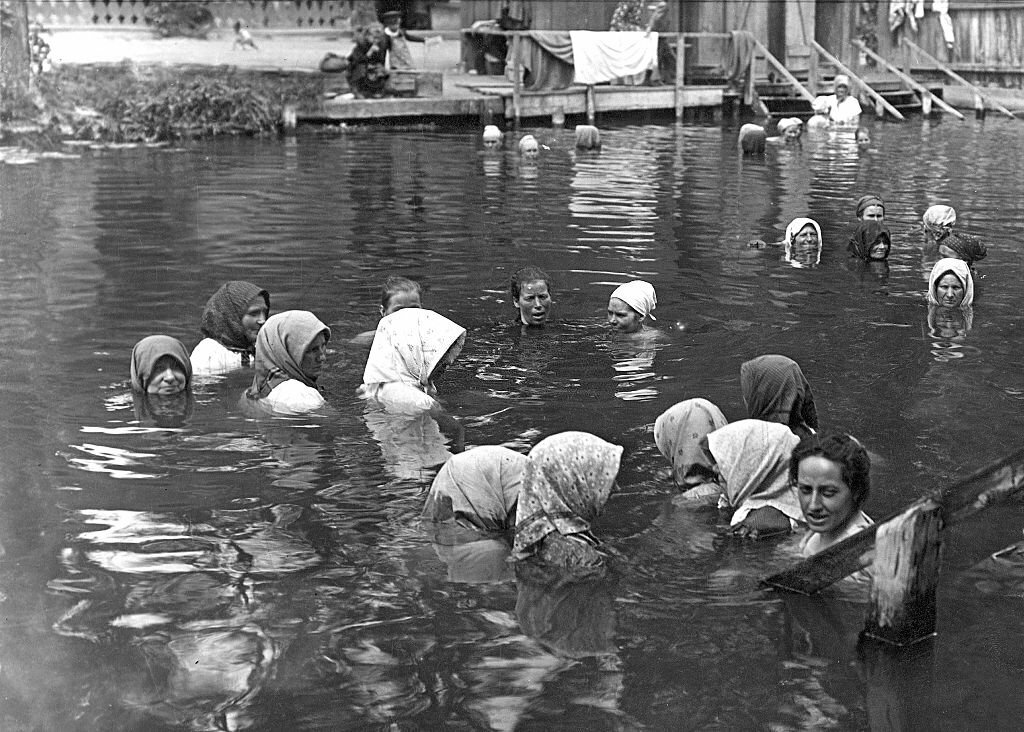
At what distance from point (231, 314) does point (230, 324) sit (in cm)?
9

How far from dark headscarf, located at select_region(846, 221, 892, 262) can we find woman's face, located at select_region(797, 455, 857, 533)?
8.34 m

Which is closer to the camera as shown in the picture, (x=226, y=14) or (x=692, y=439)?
(x=692, y=439)

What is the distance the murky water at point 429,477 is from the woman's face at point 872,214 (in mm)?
531

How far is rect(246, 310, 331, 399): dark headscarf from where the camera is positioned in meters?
9.58

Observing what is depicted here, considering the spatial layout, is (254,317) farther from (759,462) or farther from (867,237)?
(867,237)

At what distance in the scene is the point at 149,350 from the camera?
387 inches

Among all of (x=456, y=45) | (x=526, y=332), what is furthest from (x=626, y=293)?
(x=456, y=45)

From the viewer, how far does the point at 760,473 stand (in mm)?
7211

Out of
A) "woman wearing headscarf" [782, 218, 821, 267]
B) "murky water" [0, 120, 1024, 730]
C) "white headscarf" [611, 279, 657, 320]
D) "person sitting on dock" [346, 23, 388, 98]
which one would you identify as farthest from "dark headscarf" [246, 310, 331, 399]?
"person sitting on dock" [346, 23, 388, 98]

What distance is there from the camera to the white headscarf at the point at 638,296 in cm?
1143

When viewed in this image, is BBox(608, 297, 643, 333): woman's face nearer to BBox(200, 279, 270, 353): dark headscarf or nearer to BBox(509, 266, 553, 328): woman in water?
BBox(509, 266, 553, 328): woman in water

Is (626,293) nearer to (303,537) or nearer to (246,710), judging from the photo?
(303,537)

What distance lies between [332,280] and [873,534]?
9054 millimetres

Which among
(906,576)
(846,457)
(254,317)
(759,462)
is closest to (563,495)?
(759,462)
